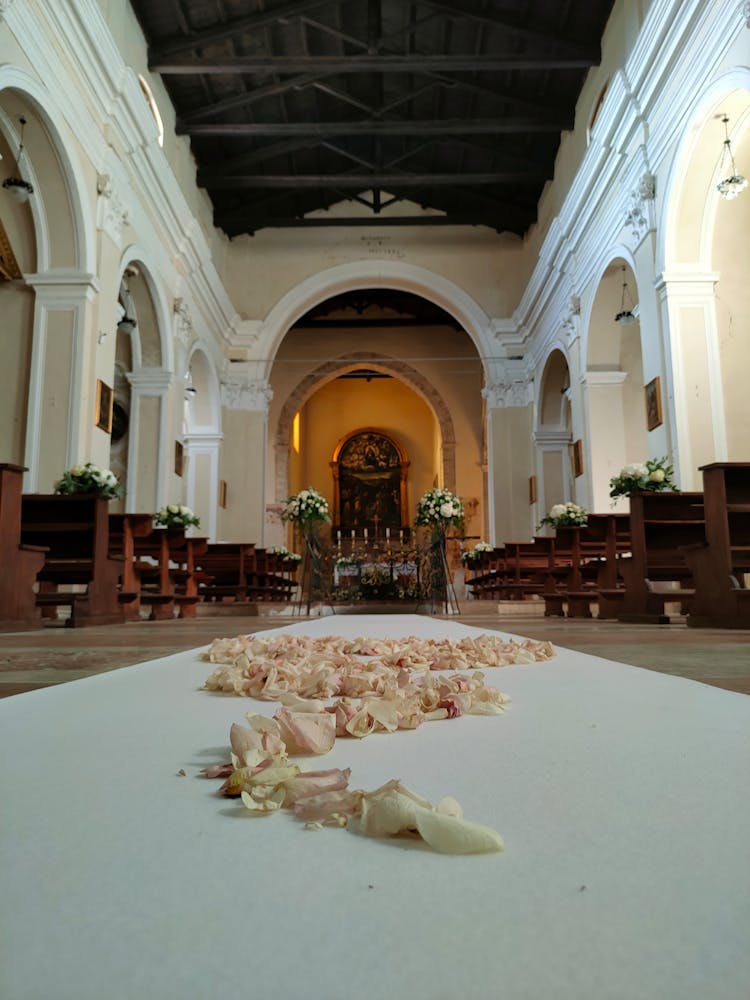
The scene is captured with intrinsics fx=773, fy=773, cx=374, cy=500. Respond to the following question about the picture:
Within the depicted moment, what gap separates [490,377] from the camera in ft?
46.1

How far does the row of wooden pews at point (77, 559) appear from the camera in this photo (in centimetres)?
424

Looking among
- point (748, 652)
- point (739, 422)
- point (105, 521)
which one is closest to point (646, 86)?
point (739, 422)

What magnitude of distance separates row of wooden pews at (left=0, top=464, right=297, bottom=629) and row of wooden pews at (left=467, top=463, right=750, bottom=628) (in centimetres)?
349

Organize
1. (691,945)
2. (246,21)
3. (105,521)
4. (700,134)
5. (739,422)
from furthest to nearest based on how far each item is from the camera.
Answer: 1. (246,21)
2. (739,422)
3. (700,134)
4. (105,521)
5. (691,945)

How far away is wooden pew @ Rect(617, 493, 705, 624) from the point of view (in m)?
5.24

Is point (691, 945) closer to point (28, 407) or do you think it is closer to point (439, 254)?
point (28, 407)

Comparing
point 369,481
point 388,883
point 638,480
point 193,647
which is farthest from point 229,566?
point 369,481

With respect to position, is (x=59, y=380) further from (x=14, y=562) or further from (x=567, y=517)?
(x=567, y=517)

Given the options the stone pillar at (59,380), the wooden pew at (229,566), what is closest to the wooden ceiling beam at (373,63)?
the stone pillar at (59,380)

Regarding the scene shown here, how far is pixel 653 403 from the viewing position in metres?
7.55

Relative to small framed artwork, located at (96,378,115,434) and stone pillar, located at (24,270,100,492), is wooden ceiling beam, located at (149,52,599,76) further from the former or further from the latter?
small framed artwork, located at (96,378,115,434)

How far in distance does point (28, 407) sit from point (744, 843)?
7431mm

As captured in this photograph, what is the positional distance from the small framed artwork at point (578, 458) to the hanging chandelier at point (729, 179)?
13.8 feet

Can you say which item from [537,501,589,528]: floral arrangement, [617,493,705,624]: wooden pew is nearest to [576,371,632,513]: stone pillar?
[537,501,589,528]: floral arrangement
